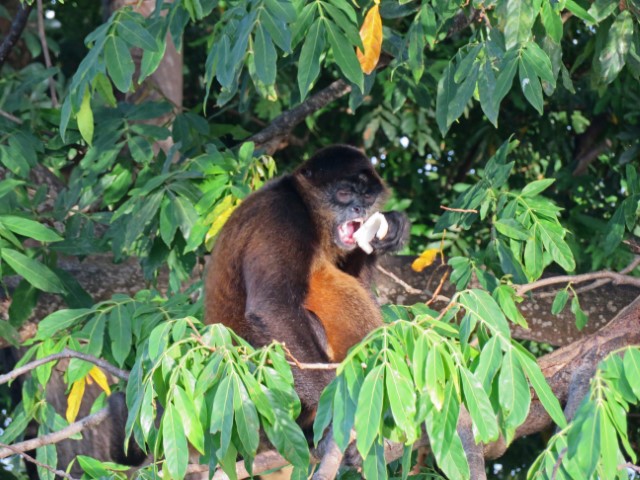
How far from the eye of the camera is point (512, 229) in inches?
164

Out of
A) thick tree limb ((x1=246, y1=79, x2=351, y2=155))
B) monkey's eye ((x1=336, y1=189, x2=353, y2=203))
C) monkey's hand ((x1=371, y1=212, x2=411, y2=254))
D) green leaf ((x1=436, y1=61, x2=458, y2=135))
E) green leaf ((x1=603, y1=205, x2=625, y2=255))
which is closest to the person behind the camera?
green leaf ((x1=436, y1=61, x2=458, y2=135))

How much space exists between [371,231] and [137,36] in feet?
4.79

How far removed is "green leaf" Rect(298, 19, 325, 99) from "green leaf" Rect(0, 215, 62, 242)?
4.05ft

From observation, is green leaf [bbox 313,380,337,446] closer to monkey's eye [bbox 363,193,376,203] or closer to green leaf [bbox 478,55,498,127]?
green leaf [bbox 478,55,498,127]

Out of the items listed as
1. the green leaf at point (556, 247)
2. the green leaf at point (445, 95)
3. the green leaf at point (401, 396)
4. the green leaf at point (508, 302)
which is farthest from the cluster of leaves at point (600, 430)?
the green leaf at point (445, 95)

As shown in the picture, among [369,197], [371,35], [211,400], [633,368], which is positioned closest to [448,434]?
[633,368]

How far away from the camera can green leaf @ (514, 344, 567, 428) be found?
273 centimetres

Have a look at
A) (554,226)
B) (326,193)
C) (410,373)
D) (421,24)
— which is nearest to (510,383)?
(410,373)

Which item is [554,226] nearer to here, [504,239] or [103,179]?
[504,239]

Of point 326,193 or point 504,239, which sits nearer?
point 504,239

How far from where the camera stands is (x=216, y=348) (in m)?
2.92

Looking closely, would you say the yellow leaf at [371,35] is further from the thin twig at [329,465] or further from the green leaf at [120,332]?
the thin twig at [329,465]

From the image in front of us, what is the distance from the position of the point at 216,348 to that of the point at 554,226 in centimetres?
181

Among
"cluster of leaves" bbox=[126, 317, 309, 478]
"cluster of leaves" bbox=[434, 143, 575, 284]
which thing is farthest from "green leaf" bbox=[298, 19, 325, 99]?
"cluster of leaves" bbox=[126, 317, 309, 478]
